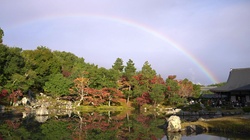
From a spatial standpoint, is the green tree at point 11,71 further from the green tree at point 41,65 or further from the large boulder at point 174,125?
the large boulder at point 174,125

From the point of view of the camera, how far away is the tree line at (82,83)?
104 ft

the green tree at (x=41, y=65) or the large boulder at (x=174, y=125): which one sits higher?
the green tree at (x=41, y=65)

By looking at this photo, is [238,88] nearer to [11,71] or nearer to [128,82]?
[128,82]

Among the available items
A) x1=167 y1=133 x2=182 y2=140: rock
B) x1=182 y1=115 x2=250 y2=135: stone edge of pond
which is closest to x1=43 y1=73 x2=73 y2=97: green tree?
x1=182 y1=115 x2=250 y2=135: stone edge of pond

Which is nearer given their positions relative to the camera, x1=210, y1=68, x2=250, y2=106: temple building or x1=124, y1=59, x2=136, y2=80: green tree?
x1=210, y1=68, x2=250, y2=106: temple building

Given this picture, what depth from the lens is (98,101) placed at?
35750 millimetres

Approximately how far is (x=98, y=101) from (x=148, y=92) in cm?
729

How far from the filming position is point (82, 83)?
35.4 metres

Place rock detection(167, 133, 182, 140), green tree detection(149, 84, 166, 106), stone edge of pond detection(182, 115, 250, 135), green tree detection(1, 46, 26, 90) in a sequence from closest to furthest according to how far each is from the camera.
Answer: rock detection(167, 133, 182, 140), stone edge of pond detection(182, 115, 250, 135), green tree detection(1, 46, 26, 90), green tree detection(149, 84, 166, 106)

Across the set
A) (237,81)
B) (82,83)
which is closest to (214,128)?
(237,81)

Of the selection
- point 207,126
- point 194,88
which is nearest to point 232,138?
point 207,126

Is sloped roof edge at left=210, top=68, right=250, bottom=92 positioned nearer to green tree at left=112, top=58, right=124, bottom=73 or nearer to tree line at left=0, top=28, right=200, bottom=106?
tree line at left=0, top=28, right=200, bottom=106

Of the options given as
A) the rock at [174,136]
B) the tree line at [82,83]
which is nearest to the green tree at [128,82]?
the tree line at [82,83]

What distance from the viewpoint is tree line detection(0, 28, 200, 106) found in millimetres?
31750
